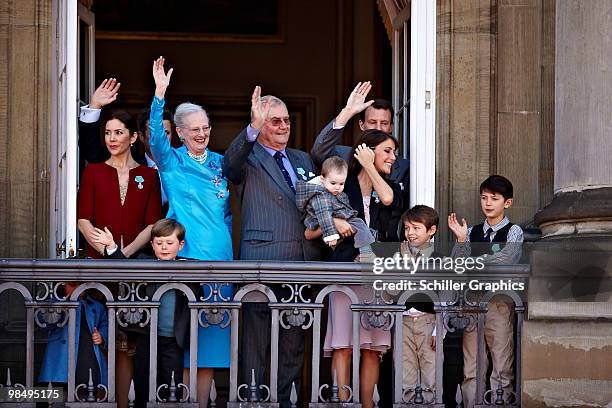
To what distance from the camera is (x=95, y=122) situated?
399 inches

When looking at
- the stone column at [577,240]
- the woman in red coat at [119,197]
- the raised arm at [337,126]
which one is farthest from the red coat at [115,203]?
the stone column at [577,240]

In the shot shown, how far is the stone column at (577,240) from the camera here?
359 inches

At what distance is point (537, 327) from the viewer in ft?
30.3

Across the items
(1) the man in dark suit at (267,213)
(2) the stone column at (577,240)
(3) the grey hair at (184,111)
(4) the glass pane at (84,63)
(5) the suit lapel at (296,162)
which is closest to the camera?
(2) the stone column at (577,240)

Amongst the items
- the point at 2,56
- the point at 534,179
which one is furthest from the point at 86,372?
the point at 534,179

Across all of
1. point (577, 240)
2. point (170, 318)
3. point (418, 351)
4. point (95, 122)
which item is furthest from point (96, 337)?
point (577, 240)

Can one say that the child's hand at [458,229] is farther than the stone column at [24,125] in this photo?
No

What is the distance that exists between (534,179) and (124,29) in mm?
5370

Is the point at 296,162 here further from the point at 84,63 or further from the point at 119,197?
the point at 84,63

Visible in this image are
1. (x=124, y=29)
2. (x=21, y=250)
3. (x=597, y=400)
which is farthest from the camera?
(x=124, y=29)

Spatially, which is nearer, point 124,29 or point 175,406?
point 175,406

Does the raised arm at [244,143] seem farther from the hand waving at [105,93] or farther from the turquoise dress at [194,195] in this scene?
the hand waving at [105,93]

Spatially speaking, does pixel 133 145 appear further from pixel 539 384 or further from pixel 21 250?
pixel 539 384

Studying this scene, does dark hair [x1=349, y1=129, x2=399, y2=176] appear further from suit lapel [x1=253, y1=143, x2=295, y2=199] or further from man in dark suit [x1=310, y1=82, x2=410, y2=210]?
suit lapel [x1=253, y1=143, x2=295, y2=199]
